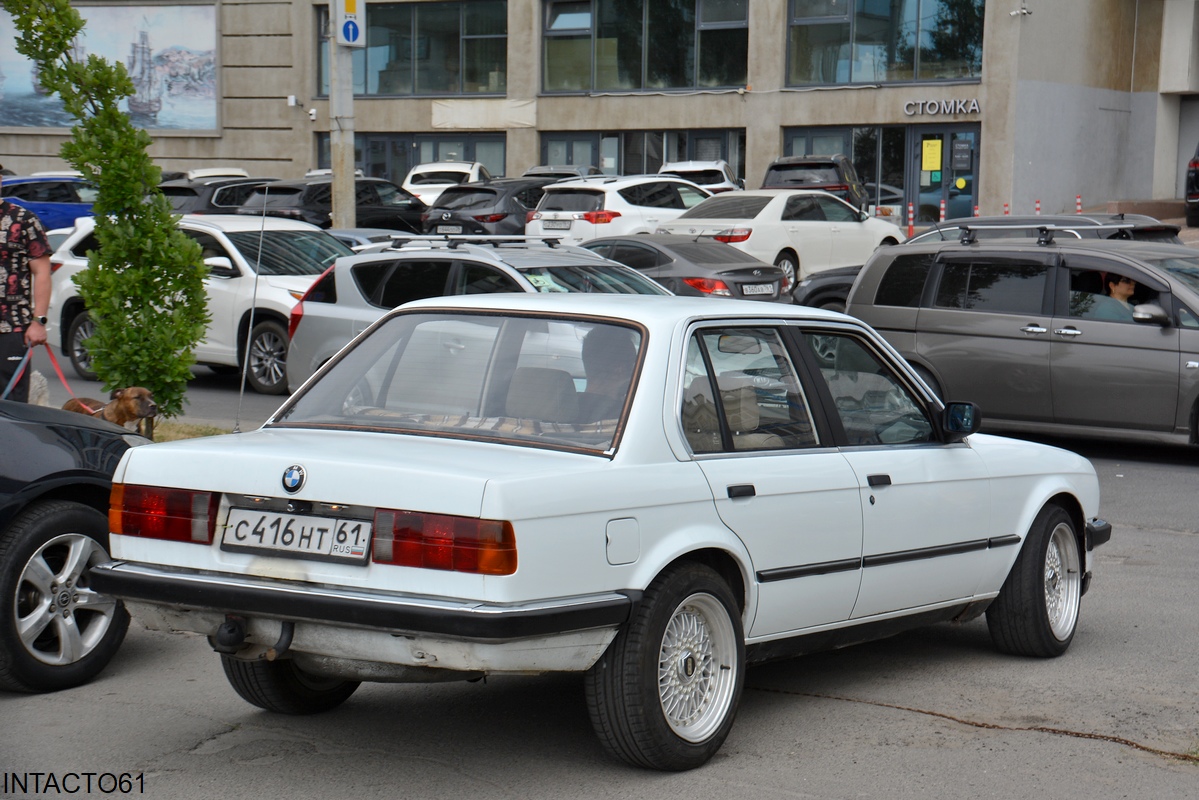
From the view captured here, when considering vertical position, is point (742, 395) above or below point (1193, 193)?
below

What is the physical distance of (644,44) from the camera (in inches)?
1560

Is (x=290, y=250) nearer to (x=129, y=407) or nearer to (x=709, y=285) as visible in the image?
(x=709, y=285)

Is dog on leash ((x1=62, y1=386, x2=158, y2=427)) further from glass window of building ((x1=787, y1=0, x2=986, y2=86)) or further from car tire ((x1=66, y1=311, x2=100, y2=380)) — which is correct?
glass window of building ((x1=787, y1=0, x2=986, y2=86))

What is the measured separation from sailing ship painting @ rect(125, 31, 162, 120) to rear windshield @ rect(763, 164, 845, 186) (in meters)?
25.1


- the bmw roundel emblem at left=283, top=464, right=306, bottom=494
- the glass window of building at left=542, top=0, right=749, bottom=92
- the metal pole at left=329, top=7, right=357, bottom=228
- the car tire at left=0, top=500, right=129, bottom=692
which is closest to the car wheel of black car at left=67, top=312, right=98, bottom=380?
the metal pole at left=329, top=7, right=357, bottom=228

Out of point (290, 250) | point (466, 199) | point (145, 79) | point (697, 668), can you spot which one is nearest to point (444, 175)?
point (466, 199)

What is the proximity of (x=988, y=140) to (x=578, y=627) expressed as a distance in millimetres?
31942

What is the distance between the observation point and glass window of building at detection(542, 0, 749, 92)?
3859 centimetres

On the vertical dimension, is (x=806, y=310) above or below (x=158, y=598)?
above

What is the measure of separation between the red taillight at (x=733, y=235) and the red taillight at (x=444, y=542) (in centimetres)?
1789

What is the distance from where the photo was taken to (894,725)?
5332 millimetres

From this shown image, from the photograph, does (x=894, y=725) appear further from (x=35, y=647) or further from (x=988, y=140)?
(x=988, y=140)

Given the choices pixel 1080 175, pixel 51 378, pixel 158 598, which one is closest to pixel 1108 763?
pixel 158 598

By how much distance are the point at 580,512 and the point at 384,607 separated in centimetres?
62
